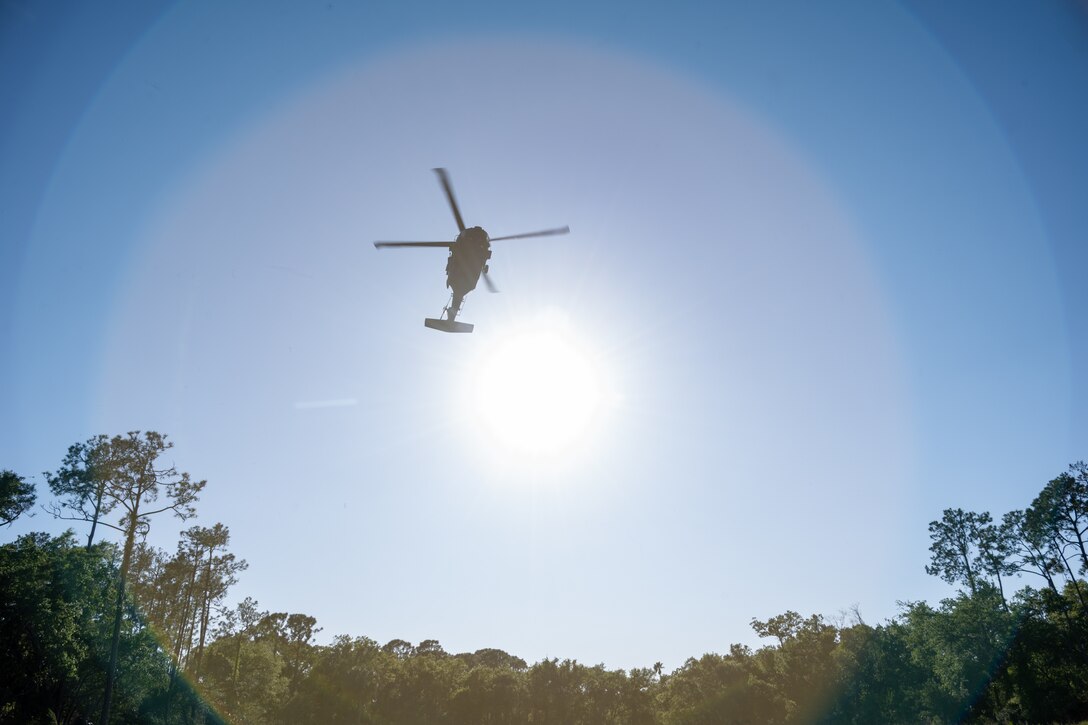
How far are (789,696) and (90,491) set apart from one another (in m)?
60.4

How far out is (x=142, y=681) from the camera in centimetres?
3900

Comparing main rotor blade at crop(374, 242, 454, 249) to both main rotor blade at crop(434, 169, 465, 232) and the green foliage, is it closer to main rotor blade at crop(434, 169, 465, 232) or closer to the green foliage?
main rotor blade at crop(434, 169, 465, 232)

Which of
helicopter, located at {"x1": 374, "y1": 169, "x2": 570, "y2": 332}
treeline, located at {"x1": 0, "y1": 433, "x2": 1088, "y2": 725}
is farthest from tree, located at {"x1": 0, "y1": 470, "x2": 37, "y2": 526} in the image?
helicopter, located at {"x1": 374, "y1": 169, "x2": 570, "y2": 332}

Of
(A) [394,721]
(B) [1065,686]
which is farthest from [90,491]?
(B) [1065,686]

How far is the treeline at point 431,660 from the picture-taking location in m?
33.4

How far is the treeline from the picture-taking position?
3344cm

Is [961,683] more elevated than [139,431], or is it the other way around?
[139,431]

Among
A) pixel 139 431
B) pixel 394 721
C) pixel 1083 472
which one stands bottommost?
pixel 394 721

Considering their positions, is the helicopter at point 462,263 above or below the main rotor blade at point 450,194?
below

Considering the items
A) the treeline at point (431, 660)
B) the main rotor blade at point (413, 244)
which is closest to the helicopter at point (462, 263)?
the main rotor blade at point (413, 244)

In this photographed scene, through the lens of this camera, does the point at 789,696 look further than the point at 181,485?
Yes

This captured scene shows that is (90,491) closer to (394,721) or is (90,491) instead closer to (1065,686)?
(394,721)

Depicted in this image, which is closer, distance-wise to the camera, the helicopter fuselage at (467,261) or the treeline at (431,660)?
the helicopter fuselage at (467,261)

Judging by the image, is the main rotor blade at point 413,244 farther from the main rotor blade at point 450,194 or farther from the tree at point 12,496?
the tree at point 12,496
